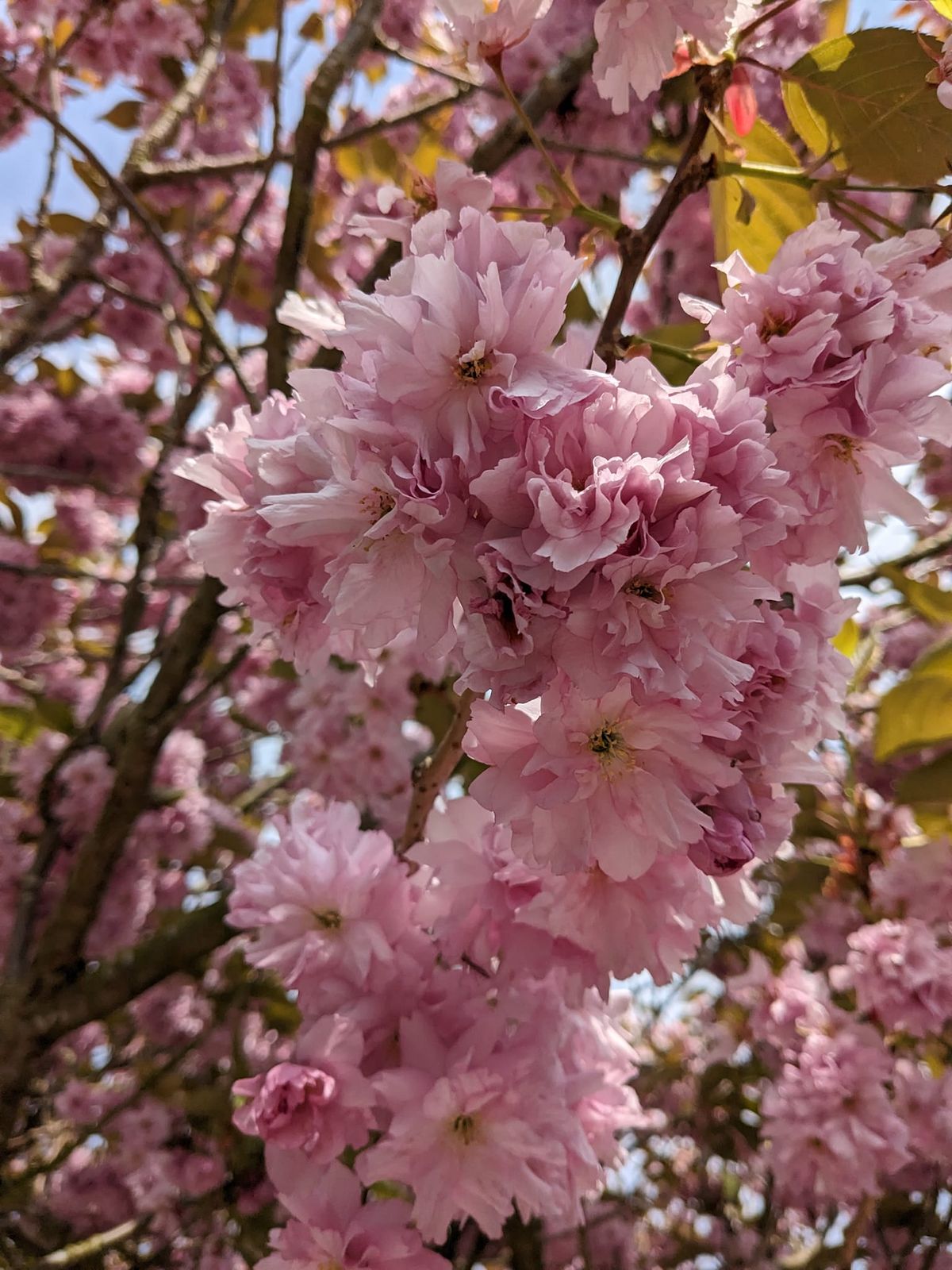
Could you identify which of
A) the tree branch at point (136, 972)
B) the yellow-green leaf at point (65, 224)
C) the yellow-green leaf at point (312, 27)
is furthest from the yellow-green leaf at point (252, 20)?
the tree branch at point (136, 972)

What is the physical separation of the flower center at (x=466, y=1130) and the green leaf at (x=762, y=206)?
0.82 meters

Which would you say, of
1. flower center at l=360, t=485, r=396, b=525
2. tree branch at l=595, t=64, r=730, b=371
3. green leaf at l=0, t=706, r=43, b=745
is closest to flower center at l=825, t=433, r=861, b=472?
tree branch at l=595, t=64, r=730, b=371

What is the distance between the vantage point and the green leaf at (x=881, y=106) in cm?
77

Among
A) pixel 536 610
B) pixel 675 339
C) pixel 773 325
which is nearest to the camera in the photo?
pixel 536 610

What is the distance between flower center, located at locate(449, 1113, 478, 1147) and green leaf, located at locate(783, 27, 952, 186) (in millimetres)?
883

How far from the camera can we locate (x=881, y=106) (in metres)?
0.79

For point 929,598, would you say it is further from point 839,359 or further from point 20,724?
point 20,724

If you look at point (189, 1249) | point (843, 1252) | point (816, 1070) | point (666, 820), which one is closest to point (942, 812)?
point (816, 1070)

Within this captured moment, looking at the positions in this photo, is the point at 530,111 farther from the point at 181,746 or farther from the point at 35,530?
the point at 35,530

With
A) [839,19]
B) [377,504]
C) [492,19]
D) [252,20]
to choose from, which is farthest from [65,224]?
[377,504]

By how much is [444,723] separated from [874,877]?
0.85 m

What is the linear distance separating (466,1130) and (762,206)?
2.96 ft

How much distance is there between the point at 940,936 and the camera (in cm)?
153

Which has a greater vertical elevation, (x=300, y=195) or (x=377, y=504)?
(x=300, y=195)
